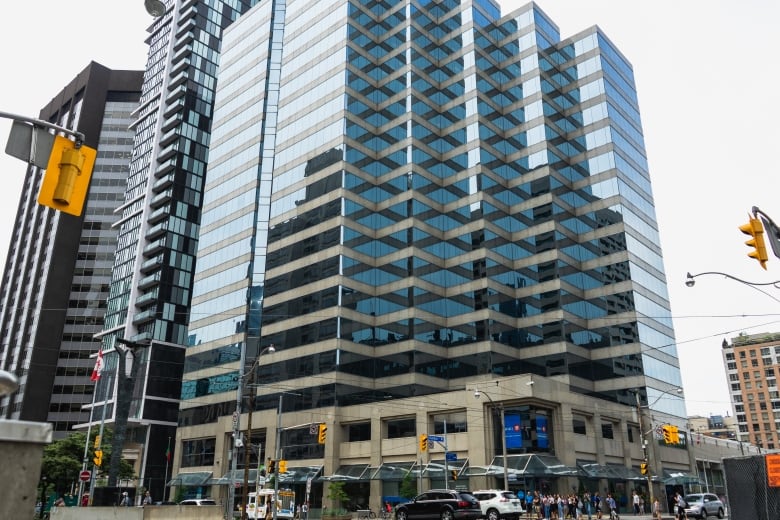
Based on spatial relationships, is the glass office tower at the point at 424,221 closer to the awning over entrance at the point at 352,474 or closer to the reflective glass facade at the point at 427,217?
the reflective glass facade at the point at 427,217

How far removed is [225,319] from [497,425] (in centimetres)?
3929

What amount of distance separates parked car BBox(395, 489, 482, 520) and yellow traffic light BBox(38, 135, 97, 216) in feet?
102

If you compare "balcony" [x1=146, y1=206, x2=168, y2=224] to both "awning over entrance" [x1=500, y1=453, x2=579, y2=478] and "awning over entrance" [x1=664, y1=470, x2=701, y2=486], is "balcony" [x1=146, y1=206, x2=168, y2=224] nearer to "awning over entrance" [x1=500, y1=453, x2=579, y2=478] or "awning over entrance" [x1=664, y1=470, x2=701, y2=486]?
"awning over entrance" [x1=500, y1=453, x2=579, y2=478]

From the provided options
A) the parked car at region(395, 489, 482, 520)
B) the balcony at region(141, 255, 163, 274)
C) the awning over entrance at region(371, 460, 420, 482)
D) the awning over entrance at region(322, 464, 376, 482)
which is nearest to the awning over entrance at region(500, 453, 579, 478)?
the awning over entrance at region(371, 460, 420, 482)

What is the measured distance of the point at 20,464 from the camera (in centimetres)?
517

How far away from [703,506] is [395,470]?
94.4ft

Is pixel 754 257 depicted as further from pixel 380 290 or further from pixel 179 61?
pixel 179 61

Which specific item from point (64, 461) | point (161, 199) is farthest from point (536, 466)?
point (161, 199)

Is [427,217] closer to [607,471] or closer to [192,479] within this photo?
[607,471]

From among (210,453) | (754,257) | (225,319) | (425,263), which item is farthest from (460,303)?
(754,257)

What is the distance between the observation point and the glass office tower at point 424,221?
244 ft

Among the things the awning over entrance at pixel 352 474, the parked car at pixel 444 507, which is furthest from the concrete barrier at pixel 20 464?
the awning over entrance at pixel 352 474

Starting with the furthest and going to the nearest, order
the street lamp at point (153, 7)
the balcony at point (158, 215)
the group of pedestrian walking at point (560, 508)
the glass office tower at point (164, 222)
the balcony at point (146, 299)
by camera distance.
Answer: the balcony at point (158, 215) < the balcony at point (146, 299) < the glass office tower at point (164, 222) < the group of pedestrian walking at point (560, 508) < the street lamp at point (153, 7)

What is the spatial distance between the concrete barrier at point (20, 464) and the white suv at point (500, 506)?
37094 mm
